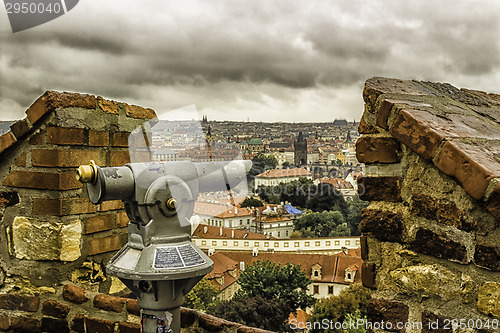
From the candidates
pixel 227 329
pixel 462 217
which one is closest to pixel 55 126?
pixel 227 329

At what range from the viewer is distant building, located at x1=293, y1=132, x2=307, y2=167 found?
83.6m

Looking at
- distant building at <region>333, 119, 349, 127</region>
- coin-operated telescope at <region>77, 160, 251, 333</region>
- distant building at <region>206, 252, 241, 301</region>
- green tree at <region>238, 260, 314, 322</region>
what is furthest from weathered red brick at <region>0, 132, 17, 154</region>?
distant building at <region>333, 119, 349, 127</region>

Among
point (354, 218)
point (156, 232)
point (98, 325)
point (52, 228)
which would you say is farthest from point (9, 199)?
point (354, 218)

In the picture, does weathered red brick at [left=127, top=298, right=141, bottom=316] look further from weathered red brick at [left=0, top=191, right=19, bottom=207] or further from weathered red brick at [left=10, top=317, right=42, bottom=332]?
weathered red brick at [left=0, top=191, right=19, bottom=207]

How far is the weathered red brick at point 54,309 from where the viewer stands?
7.40 ft

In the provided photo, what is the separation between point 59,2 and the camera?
286 centimetres

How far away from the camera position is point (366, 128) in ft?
5.19

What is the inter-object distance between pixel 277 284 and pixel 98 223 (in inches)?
1034

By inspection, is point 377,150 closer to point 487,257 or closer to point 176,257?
point 487,257

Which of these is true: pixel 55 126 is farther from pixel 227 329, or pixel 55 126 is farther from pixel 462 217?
pixel 462 217

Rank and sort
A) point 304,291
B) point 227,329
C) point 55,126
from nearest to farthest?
1. point 227,329
2. point 55,126
3. point 304,291

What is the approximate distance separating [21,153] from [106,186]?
116cm

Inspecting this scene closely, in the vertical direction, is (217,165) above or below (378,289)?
above

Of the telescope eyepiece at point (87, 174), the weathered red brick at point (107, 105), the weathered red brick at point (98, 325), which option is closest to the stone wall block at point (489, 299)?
the telescope eyepiece at point (87, 174)
